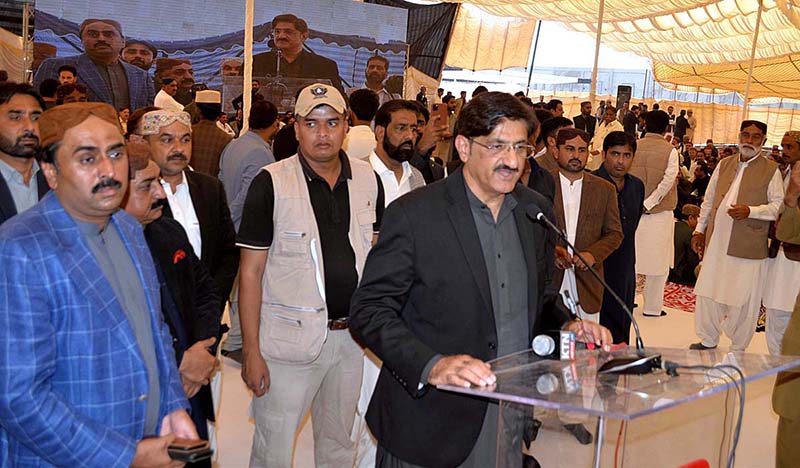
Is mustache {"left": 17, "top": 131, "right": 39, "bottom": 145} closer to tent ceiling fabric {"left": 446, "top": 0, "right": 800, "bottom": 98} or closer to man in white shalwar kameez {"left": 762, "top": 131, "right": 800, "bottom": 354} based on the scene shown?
man in white shalwar kameez {"left": 762, "top": 131, "right": 800, "bottom": 354}

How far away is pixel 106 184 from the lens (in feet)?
6.59

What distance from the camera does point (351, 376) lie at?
3.39 meters

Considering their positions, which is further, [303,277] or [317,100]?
[317,100]

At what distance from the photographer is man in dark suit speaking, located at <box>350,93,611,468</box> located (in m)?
2.33

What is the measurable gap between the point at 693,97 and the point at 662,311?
27654 mm

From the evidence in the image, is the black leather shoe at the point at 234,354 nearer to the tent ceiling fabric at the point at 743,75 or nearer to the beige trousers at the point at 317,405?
the beige trousers at the point at 317,405

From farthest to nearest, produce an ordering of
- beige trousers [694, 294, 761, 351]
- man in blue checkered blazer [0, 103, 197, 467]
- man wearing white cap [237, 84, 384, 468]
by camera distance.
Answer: beige trousers [694, 294, 761, 351], man wearing white cap [237, 84, 384, 468], man in blue checkered blazer [0, 103, 197, 467]

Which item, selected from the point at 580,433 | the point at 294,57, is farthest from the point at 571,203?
the point at 294,57

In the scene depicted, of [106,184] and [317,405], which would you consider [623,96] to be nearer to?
[317,405]

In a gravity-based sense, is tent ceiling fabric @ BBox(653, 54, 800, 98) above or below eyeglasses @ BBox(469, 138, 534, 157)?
above

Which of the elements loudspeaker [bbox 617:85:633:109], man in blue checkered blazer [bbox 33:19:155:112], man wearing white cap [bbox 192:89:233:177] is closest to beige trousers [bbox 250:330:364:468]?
man wearing white cap [bbox 192:89:233:177]

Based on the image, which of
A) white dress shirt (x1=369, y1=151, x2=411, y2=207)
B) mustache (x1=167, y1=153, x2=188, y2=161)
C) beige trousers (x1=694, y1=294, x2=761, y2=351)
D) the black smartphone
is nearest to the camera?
the black smartphone

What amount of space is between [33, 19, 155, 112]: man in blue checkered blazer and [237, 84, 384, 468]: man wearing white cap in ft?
26.4

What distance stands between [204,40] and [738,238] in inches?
334
